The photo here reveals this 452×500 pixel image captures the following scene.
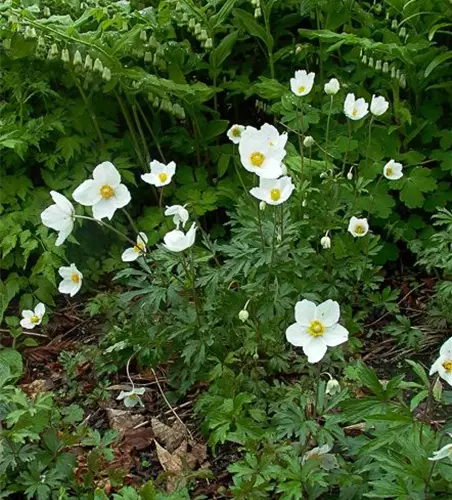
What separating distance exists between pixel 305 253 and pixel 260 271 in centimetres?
17

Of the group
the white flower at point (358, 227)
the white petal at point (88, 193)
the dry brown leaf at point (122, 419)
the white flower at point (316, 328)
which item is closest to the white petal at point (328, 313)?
the white flower at point (316, 328)

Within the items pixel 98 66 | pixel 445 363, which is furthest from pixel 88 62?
pixel 445 363

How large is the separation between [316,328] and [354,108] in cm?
105

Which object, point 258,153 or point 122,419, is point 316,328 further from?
point 122,419

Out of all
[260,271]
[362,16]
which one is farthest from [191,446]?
[362,16]

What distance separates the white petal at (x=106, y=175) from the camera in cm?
233

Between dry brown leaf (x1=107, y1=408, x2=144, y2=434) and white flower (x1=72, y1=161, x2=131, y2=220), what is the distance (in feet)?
2.52

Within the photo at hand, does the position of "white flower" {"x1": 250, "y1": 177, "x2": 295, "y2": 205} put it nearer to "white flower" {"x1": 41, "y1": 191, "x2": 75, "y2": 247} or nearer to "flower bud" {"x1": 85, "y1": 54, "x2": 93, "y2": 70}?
"white flower" {"x1": 41, "y1": 191, "x2": 75, "y2": 247}

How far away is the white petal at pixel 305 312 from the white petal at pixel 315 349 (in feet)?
0.18

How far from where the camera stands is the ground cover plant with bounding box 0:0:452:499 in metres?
2.12

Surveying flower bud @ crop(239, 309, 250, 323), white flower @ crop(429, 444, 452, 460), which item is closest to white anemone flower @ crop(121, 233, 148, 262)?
flower bud @ crop(239, 309, 250, 323)

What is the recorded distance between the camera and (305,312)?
210 cm

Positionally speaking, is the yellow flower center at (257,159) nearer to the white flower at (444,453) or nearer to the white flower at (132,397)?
the white flower at (132,397)

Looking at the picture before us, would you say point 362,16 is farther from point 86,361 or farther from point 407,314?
point 86,361
